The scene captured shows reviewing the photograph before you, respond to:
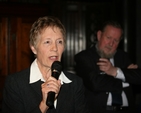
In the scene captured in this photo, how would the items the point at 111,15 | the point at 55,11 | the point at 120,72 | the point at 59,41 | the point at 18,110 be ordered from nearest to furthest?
the point at 18,110 → the point at 59,41 → the point at 120,72 → the point at 55,11 → the point at 111,15

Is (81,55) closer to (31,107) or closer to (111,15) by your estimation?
(31,107)

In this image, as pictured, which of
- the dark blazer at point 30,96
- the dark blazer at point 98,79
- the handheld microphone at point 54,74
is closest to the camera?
the handheld microphone at point 54,74

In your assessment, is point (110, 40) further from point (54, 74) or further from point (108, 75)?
point (54, 74)

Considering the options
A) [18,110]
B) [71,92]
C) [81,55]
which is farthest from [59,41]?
[81,55]

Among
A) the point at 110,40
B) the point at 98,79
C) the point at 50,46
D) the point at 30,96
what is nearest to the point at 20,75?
the point at 30,96

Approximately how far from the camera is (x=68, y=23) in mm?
4664

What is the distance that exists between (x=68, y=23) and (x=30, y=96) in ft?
9.63

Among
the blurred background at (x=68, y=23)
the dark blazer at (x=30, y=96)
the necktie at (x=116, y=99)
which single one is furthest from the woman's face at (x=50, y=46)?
the blurred background at (x=68, y=23)

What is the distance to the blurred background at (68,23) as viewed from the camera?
4.42 metres

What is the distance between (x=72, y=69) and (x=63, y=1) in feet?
4.33

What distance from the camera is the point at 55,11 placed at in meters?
4.44

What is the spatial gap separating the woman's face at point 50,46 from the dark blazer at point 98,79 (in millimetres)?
1018

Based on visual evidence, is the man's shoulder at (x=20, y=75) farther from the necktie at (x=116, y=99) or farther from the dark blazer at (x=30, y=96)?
the necktie at (x=116, y=99)

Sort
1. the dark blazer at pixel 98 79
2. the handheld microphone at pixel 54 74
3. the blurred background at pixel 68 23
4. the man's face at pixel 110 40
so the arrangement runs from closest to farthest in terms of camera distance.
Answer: the handheld microphone at pixel 54 74
the dark blazer at pixel 98 79
the man's face at pixel 110 40
the blurred background at pixel 68 23
